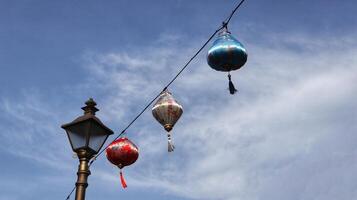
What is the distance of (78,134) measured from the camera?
5.23 m

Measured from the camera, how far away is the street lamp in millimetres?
5152

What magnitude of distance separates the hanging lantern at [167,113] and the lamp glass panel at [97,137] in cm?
424

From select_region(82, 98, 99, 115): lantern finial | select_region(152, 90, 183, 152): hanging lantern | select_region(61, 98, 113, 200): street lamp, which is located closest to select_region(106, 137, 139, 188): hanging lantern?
select_region(152, 90, 183, 152): hanging lantern

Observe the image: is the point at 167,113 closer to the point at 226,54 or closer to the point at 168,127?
the point at 168,127

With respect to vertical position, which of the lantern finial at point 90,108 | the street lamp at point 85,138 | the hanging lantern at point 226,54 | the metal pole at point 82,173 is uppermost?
the hanging lantern at point 226,54

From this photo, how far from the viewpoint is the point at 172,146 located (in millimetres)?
9539

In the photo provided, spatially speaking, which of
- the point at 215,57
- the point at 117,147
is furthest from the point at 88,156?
the point at 117,147

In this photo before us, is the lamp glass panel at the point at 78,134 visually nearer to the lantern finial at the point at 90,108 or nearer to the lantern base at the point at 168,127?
the lantern finial at the point at 90,108

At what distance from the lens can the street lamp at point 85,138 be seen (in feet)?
16.9

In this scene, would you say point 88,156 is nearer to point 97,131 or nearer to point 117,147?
point 97,131

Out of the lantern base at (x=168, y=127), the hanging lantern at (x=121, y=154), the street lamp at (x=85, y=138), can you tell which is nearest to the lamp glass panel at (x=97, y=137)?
the street lamp at (x=85, y=138)

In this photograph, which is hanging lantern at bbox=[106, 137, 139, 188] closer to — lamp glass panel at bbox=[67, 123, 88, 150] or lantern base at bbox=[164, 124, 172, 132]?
lantern base at bbox=[164, 124, 172, 132]

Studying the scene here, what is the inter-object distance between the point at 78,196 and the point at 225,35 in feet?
12.9

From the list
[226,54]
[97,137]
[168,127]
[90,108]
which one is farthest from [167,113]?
[97,137]
